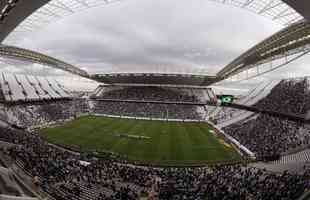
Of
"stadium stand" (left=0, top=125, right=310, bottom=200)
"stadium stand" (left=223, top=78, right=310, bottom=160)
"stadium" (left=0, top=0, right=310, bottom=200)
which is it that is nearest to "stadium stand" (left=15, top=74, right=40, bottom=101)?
"stadium" (left=0, top=0, right=310, bottom=200)

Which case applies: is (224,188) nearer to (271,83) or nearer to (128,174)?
(128,174)

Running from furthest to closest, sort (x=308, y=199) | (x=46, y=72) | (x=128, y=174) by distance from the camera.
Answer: (x=46, y=72)
(x=128, y=174)
(x=308, y=199)

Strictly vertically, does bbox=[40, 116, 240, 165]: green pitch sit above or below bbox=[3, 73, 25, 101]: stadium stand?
below

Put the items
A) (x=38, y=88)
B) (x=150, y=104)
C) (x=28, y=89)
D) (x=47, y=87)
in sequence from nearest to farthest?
(x=28, y=89) < (x=38, y=88) < (x=150, y=104) < (x=47, y=87)

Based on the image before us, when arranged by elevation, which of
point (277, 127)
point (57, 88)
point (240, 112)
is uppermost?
point (57, 88)

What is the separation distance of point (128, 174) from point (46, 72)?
226 ft

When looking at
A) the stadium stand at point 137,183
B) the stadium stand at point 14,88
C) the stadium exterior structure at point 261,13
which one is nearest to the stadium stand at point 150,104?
the stadium stand at point 14,88

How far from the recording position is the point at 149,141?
37.2m

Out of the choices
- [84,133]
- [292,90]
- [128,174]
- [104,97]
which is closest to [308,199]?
[128,174]

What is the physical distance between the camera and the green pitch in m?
30.5

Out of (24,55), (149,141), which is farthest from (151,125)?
(24,55)

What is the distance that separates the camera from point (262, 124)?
40562 mm

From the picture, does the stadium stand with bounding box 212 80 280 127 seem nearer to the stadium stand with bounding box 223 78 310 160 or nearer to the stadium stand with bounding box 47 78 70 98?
the stadium stand with bounding box 223 78 310 160

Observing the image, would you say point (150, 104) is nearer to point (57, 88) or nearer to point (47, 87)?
point (57, 88)
